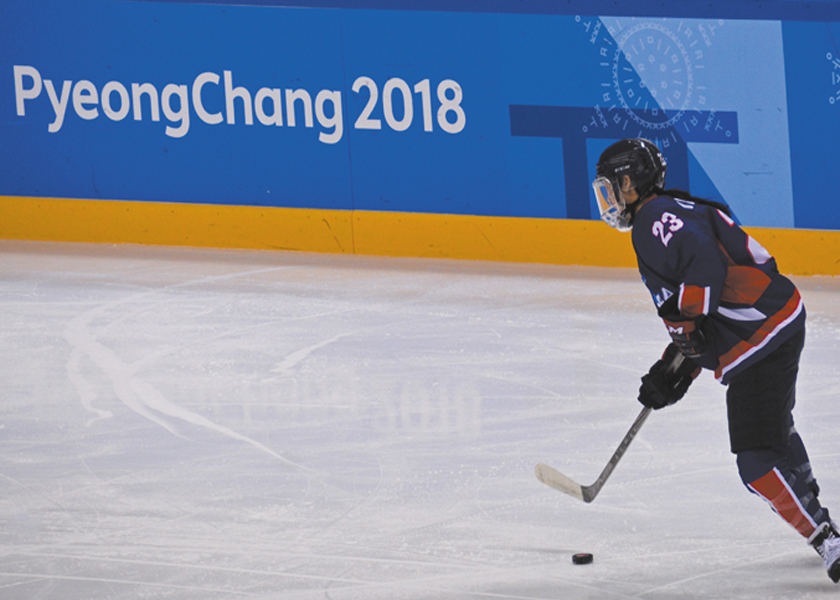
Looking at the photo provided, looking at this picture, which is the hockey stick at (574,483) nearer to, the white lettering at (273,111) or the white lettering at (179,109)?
the white lettering at (273,111)

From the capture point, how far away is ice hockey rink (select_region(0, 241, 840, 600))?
10.6ft

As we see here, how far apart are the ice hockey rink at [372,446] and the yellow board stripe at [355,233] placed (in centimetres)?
31

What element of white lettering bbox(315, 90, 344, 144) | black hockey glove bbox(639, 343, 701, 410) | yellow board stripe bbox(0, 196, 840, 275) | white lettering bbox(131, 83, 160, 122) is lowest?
black hockey glove bbox(639, 343, 701, 410)

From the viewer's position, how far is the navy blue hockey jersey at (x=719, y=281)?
2.90 m

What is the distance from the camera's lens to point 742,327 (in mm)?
2979

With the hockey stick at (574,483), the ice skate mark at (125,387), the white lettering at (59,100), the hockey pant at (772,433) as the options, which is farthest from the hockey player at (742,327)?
the white lettering at (59,100)

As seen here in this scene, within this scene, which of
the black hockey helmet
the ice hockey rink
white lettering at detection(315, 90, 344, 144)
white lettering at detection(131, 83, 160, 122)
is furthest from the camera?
white lettering at detection(131, 83, 160, 122)

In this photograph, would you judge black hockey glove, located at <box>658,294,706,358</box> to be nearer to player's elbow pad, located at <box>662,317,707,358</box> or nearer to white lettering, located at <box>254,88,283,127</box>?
player's elbow pad, located at <box>662,317,707,358</box>

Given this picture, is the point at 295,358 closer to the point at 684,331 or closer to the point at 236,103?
the point at 684,331

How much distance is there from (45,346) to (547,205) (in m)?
3.18

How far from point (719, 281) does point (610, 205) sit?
1.34 ft

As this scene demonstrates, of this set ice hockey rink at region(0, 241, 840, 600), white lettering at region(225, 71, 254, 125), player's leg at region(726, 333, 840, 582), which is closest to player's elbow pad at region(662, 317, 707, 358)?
player's leg at region(726, 333, 840, 582)

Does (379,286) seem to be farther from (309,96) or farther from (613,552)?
(613,552)

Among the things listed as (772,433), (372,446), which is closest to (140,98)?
(372,446)
